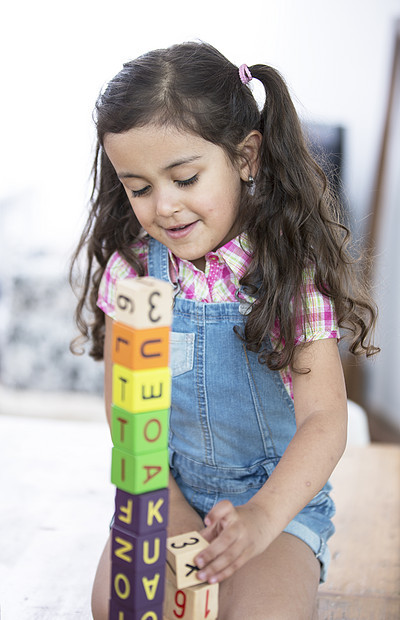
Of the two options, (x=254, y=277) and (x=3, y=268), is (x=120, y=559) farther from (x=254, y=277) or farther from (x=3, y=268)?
(x=3, y=268)

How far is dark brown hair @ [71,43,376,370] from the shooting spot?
914mm

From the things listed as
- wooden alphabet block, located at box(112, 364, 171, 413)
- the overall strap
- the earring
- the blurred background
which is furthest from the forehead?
the blurred background

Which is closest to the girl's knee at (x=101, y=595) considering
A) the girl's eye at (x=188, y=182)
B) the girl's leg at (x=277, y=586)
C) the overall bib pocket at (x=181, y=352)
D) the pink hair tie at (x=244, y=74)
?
the girl's leg at (x=277, y=586)

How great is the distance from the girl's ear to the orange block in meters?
0.43

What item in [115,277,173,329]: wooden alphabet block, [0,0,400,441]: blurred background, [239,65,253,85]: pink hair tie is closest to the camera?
[115,277,173,329]: wooden alphabet block

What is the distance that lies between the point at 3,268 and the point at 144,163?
2.19 m

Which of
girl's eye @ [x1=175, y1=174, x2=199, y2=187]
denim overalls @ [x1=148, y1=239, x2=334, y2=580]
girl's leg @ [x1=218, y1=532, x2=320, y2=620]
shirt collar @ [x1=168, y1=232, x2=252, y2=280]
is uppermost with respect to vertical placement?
girl's eye @ [x1=175, y1=174, x2=199, y2=187]

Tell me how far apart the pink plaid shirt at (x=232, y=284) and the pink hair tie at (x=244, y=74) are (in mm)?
204

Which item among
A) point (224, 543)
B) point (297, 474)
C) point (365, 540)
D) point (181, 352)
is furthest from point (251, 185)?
point (365, 540)

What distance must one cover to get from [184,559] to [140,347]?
214 mm

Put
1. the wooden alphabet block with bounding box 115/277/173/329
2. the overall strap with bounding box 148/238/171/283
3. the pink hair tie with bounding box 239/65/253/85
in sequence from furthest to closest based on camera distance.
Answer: the overall strap with bounding box 148/238/171/283 → the pink hair tie with bounding box 239/65/253/85 → the wooden alphabet block with bounding box 115/277/173/329

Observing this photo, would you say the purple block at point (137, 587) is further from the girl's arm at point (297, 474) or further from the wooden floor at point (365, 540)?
the wooden floor at point (365, 540)

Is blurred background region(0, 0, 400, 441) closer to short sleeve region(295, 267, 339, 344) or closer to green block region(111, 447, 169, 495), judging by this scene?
short sleeve region(295, 267, 339, 344)

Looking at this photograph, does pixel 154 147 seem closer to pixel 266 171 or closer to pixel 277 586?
pixel 266 171
